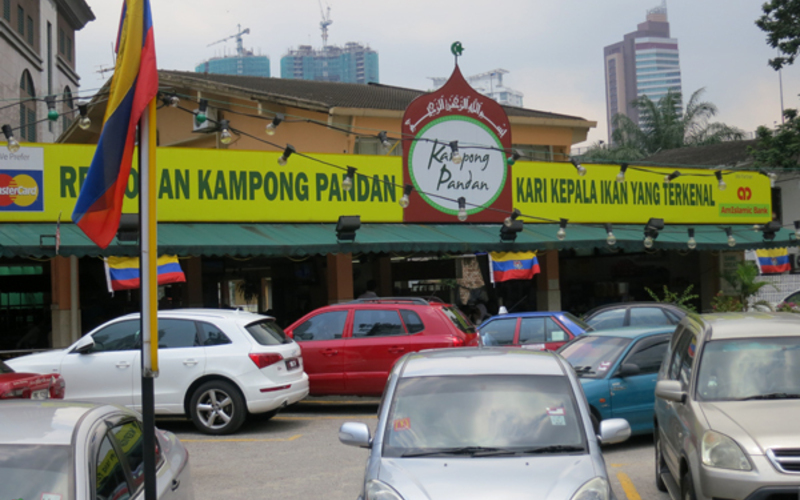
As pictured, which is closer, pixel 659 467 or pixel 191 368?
pixel 659 467

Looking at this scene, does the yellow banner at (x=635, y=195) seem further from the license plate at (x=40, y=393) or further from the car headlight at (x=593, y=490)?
the car headlight at (x=593, y=490)

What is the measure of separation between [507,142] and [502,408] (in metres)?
15.8

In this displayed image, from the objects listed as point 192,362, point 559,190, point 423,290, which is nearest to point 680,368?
point 192,362

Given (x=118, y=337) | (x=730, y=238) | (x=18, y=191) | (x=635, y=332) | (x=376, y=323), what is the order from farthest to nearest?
(x=730, y=238), (x=18, y=191), (x=376, y=323), (x=118, y=337), (x=635, y=332)

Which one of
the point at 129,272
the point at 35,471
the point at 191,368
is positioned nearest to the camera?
the point at 35,471

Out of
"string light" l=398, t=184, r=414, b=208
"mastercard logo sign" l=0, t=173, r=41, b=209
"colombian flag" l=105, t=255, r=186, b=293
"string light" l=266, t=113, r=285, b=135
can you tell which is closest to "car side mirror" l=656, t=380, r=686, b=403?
"string light" l=266, t=113, r=285, b=135

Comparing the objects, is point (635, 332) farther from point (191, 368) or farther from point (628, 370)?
point (191, 368)

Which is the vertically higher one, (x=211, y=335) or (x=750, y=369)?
(x=211, y=335)

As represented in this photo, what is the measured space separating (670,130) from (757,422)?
44.8m

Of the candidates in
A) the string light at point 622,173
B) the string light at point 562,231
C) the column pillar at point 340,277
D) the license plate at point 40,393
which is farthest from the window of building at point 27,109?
the license plate at point 40,393

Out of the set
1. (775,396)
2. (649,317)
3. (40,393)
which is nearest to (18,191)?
(40,393)

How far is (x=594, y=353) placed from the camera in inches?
423

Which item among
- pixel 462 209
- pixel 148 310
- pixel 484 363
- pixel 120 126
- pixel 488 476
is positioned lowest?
pixel 488 476

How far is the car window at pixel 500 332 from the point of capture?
14062 millimetres
